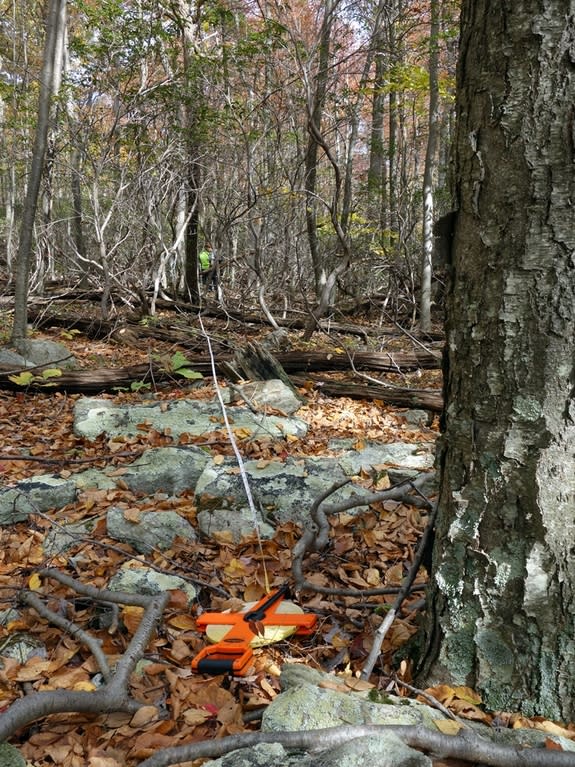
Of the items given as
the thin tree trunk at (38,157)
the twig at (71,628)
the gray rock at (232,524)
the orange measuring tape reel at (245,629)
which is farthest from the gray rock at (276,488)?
the thin tree trunk at (38,157)

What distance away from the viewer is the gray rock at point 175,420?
4.95 meters

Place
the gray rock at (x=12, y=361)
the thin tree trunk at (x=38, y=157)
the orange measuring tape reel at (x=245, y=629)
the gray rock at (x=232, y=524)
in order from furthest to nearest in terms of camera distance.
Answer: the thin tree trunk at (x=38, y=157) < the gray rock at (x=12, y=361) < the gray rock at (x=232, y=524) < the orange measuring tape reel at (x=245, y=629)

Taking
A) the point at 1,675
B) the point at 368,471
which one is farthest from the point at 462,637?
the point at 368,471

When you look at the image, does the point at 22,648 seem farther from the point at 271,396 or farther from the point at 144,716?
the point at 271,396

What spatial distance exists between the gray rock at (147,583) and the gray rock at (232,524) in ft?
1.76

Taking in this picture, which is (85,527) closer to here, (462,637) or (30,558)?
(30,558)

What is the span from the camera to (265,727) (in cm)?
158

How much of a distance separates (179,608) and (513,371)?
5.92 feet

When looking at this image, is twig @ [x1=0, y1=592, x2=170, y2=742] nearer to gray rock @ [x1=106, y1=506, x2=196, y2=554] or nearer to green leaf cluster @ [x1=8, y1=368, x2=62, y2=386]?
Result: gray rock @ [x1=106, y1=506, x2=196, y2=554]

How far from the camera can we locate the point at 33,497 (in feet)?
12.2

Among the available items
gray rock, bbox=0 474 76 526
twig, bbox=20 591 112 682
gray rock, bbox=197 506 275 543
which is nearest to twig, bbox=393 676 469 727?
twig, bbox=20 591 112 682

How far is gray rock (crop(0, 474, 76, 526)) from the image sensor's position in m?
3.60

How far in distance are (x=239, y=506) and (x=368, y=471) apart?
3.12 ft

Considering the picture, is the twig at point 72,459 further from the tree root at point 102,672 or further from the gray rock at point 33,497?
the tree root at point 102,672
